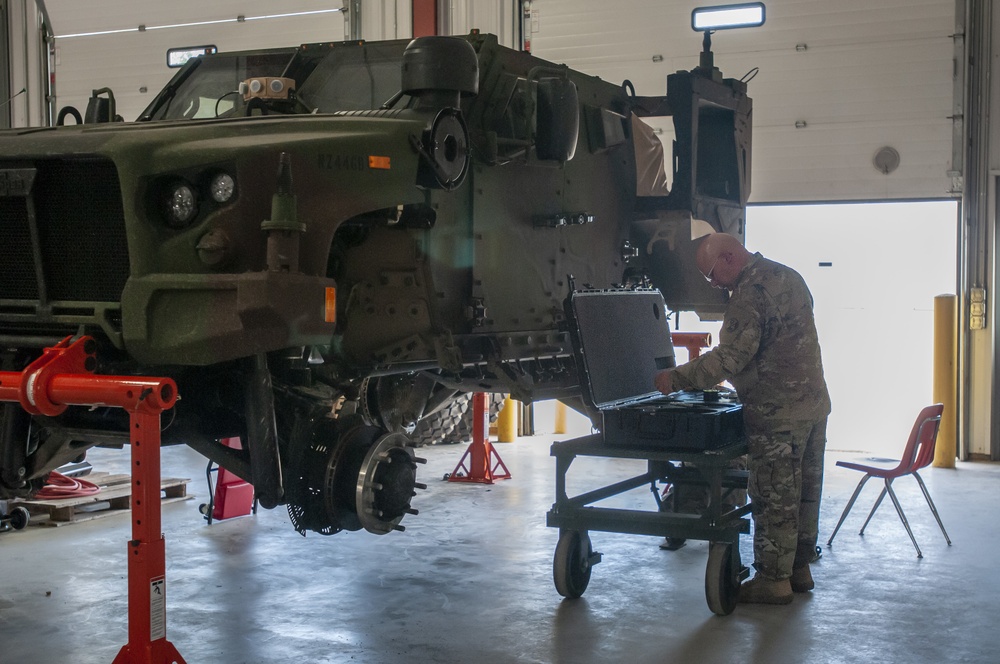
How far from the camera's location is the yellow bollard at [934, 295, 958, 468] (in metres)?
9.41

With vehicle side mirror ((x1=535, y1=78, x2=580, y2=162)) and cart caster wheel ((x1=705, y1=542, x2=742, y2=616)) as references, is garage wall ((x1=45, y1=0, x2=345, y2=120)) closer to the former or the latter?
vehicle side mirror ((x1=535, y1=78, x2=580, y2=162))

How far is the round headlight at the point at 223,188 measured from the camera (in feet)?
12.6

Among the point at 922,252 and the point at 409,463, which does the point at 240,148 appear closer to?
the point at 409,463

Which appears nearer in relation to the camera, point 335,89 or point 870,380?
point 335,89

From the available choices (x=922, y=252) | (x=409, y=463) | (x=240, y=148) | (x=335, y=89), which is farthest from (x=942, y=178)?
(x=240, y=148)

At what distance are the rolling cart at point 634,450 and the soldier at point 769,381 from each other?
0.38 feet

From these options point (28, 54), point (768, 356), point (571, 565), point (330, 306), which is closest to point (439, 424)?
point (571, 565)

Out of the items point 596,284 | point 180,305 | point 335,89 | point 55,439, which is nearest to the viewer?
point 180,305

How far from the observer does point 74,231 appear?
159 inches

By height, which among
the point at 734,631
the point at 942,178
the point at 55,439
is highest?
the point at 942,178

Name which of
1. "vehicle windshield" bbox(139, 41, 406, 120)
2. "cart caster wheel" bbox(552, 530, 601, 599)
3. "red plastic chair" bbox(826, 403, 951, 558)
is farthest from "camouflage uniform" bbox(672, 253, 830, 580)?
"vehicle windshield" bbox(139, 41, 406, 120)

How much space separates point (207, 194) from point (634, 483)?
295 centimetres

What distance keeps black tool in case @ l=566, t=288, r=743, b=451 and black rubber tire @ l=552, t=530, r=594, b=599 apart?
473 millimetres

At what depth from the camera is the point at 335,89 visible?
544 centimetres
